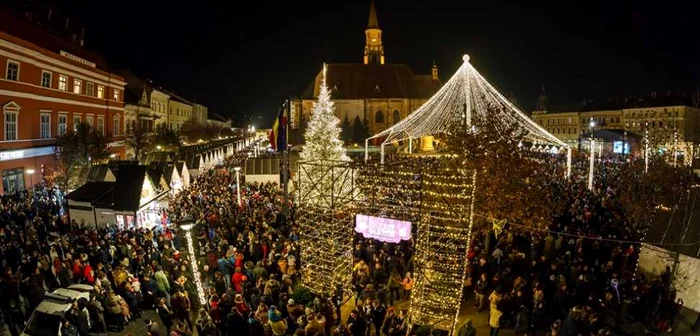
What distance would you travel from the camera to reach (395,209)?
12.4 meters

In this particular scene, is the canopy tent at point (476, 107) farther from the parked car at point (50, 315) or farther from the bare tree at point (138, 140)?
the bare tree at point (138, 140)

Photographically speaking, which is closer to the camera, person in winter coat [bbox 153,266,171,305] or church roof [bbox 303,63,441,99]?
person in winter coat [bbox 153,266,171,305]

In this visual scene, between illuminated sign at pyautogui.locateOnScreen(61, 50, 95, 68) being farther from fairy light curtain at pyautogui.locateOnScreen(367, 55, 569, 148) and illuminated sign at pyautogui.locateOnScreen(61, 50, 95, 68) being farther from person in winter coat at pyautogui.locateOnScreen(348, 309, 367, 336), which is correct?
person in winter coat at pyautogui.locateOnScreen(348, 309, 367, 336)

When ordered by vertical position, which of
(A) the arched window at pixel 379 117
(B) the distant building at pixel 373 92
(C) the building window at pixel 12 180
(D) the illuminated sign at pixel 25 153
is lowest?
(C) the building window at pixel 12 180

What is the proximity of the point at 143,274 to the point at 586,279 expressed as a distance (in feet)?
34.2

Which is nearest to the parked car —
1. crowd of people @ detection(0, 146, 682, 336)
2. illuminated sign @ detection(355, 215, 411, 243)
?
crowd of people @ detection(0, 146, 682, 336)

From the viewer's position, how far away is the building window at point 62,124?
29.7 meters

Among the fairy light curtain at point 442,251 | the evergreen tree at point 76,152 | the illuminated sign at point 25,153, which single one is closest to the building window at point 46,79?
the evergreen tree at point 76,152

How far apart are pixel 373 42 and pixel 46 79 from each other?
181ft

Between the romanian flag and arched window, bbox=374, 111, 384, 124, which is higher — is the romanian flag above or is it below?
below

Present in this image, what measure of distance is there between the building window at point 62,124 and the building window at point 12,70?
18.5 ft

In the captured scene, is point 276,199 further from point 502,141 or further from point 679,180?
point 679,180

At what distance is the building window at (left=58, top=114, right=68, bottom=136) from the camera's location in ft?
97.6

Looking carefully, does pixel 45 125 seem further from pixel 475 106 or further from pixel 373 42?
pixel 373 42
